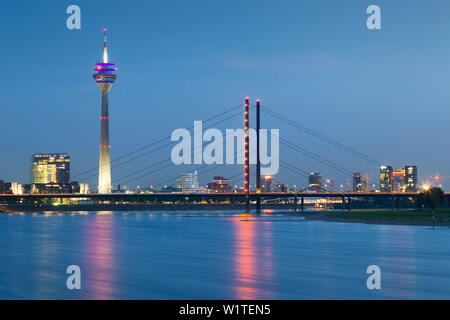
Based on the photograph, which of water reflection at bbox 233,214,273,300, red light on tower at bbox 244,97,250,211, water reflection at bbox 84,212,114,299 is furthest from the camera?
red light on tower at bbox 244,97,250,211

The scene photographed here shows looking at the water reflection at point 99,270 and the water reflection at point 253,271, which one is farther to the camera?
the water reflection at point 99,270

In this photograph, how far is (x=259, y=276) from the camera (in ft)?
102

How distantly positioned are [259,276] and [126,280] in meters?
5.88

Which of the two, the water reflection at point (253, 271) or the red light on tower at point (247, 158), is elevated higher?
the red light on tower at point (247, 158)

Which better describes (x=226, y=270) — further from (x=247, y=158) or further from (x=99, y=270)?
(x=247, y=158)

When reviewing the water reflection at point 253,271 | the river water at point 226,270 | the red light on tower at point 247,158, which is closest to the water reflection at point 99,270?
the river water at point 226,270

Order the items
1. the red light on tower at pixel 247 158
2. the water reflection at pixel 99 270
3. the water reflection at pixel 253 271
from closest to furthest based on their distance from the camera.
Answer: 1. the water reflection at pixel 253 271
2. the water reflection at pixel 99 270
3. the red light on tower at pixel 247 158

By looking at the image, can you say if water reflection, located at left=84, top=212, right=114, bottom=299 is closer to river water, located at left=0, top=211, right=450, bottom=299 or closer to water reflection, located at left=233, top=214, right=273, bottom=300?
river water, located at left=0, top=211, right=450, bottom=299

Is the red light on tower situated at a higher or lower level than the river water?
higher

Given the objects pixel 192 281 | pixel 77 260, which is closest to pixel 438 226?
pixel 77 260

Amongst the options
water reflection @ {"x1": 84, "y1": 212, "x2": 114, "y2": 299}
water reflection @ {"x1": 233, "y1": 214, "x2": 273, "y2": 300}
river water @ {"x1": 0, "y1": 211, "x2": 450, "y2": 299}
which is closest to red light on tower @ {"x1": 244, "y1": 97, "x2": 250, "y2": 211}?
river water @ {"x1": 0, "y1": 211, "x2": 450, "y2": 299}

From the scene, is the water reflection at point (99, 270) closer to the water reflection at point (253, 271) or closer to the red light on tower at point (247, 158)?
the water reflection at point (253, 271)

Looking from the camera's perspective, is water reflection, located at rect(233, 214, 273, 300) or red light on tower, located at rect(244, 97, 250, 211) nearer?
water reflection, located at rect(233, 214, 273, 300)

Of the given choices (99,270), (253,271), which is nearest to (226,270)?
(253,271)
